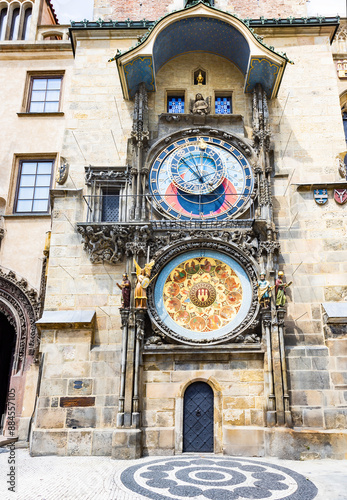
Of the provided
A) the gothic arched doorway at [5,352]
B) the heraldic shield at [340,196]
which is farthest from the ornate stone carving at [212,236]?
the gothic arched doorway at [5,352]

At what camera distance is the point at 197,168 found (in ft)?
41.7

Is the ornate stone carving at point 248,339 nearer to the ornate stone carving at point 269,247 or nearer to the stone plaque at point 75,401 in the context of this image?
the ornate stone carving at point 269,247

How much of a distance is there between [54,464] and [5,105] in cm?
1234

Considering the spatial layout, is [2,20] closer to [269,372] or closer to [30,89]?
[30,89]

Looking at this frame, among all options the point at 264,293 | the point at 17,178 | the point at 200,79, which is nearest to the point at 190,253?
the point at 264,293

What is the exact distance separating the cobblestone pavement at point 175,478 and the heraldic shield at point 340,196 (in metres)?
6.25

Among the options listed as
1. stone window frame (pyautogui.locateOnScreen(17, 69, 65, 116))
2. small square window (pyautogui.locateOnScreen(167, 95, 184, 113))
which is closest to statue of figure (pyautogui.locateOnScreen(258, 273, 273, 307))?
small square window (pyautogui.locateOnScreen(167, 95, 184, 113))

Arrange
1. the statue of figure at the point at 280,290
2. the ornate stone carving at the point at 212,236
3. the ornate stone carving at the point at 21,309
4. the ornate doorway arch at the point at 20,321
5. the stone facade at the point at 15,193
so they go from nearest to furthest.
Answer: the statue of figure at the point at 280,290, the ornate stone carving at the point at 212,236, the ornate doorway arch at the point at 20,321, the stone facade at the point at 15,193, the ornate stone carving at the point at 21,309

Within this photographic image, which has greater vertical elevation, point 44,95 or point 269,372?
point 44,95

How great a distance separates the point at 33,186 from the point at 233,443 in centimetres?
1017

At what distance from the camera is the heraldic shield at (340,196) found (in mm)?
12148

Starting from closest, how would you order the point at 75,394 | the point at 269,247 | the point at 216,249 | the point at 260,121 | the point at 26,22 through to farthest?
the point at 75,394 → the point at 269,247 → the point at 216,249 → the point at 260,121 → the point at 26,22

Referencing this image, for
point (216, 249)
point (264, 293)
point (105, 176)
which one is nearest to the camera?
point (264, 293)

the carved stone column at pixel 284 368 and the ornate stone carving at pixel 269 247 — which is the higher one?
the ornate stone carving at pixel 269 247
